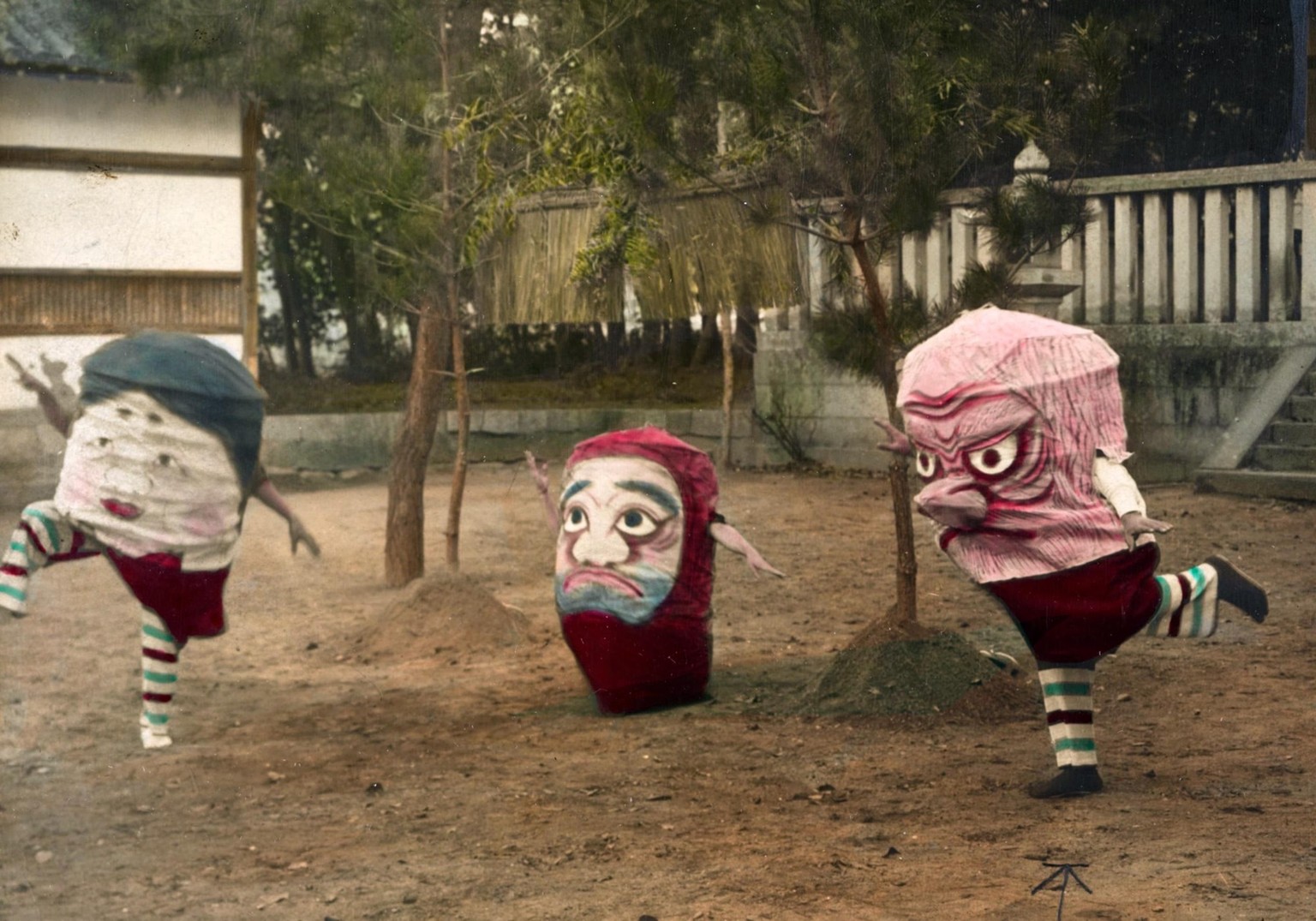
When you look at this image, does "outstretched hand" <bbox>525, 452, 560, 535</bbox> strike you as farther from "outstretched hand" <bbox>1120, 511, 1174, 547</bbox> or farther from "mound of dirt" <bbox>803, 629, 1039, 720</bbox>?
"outstretched hand" <bbox>1120, 511, 1174, 547</bbox>

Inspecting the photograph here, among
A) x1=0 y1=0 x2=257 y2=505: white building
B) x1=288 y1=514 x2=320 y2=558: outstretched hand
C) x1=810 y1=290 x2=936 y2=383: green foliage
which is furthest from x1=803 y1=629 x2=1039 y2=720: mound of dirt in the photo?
x1=0 y1=0 x2=257 y2=505: white building

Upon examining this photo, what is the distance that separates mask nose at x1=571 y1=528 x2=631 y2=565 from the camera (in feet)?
13.0

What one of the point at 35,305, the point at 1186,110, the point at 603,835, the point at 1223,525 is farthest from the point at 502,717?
the point at 1186,110

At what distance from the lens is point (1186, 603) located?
10.9 ft

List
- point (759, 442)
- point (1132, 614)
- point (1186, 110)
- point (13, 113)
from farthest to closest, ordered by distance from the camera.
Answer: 1. point (759, 442)
2. point (1186, 110)
3. point (13, 113)
4. point (1132, 614)

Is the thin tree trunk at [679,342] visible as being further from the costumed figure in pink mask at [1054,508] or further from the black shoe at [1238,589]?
the black shoe at [1238,589]

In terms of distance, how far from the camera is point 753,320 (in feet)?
13.4

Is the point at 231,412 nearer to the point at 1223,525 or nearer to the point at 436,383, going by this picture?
the point at 436,383

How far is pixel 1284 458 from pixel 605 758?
177 cm

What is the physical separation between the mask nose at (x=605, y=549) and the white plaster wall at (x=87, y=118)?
1314 millimetres

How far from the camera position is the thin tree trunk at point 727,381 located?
13.2 ft

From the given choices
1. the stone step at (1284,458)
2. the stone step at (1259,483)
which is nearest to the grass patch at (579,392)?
the stone step at (1259,483)

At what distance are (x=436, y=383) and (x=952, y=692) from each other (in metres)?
1.50

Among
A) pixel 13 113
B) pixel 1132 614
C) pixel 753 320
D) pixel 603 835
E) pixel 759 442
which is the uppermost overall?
pixel 13 113
